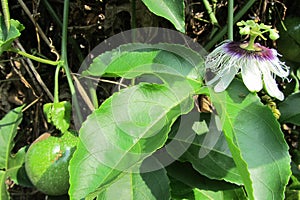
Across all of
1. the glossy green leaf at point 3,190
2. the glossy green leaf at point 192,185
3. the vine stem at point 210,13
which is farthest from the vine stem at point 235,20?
the glossy green leaf at point 3,190

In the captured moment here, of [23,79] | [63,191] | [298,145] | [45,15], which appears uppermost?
[45,15]

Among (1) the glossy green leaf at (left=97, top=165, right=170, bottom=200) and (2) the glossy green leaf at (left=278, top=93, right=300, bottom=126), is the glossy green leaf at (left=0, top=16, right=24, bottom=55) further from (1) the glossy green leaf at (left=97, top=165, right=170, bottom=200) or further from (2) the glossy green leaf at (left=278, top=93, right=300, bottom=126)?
(2) the glossy green leaf at (left=278, top=93, right=300, bottom=126)

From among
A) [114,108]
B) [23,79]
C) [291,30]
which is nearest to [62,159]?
[114,108]

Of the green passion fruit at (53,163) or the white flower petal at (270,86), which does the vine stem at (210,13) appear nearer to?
the white flower petal at (270,86)

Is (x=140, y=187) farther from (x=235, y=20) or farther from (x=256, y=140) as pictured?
(x=235, y=20)

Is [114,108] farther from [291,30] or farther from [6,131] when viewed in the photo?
[291,30]
